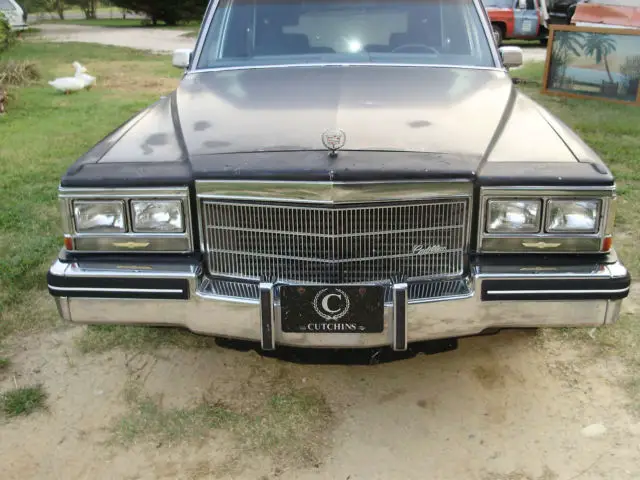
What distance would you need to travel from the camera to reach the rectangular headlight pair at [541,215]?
2.44 m

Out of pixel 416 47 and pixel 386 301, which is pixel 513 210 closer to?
pixel 386 301

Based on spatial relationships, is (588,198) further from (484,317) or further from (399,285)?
(399,285)

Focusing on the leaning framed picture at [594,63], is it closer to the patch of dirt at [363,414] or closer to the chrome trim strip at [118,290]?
the patch of dirt at [363,414]

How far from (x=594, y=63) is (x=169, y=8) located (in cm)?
2191

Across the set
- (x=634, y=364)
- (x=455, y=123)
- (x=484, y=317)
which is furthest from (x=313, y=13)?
(x=634, y=364)

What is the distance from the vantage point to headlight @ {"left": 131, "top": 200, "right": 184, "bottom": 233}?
2512 millimetres

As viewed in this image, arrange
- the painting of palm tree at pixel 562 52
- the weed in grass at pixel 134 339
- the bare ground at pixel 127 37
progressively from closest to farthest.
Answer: the weed in grass at pixel 134 339
the painting of palm tree at pixel 562 52
the bare ground at pixel 127 37

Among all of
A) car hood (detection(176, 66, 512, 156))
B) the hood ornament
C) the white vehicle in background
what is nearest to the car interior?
car hood (detection(176, 66, 512, 156))

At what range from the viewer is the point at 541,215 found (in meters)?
2.45

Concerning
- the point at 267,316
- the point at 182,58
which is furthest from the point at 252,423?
the point at 182,58

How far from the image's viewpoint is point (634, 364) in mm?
3062

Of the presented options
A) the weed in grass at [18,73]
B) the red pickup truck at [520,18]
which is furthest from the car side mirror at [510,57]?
the red pickup truck at [520,18]

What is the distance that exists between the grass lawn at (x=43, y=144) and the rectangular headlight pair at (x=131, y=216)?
125cm

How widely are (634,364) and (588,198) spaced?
1.08 meters
